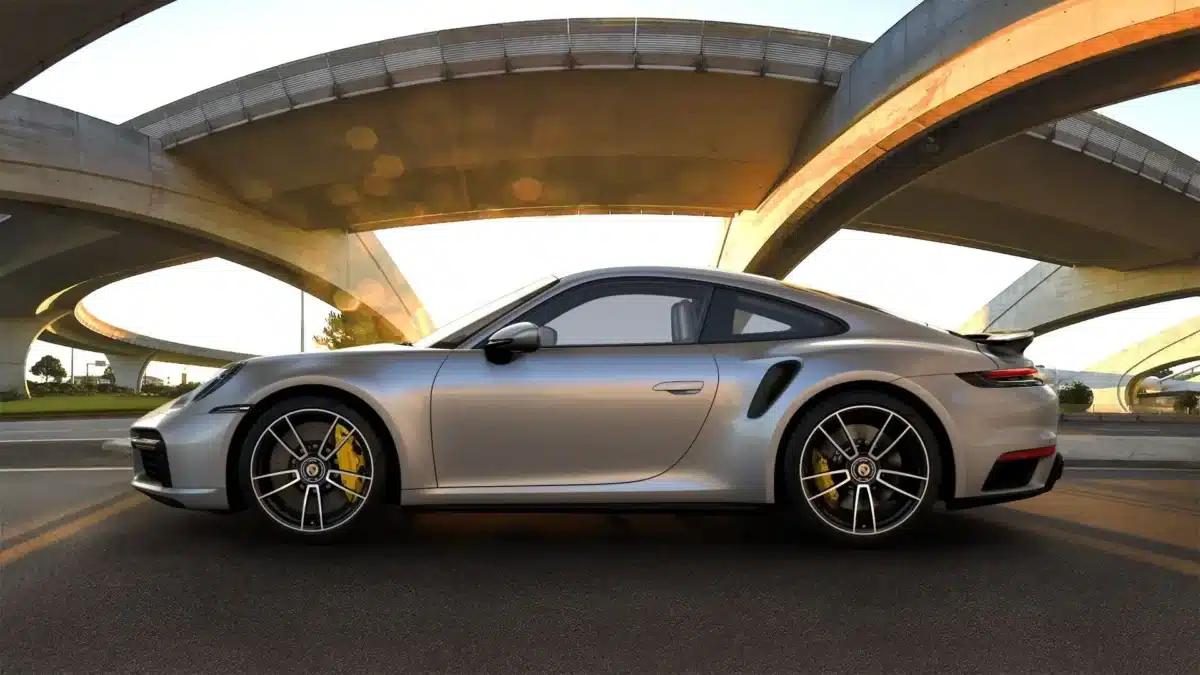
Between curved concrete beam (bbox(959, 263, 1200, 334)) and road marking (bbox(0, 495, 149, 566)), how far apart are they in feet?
159

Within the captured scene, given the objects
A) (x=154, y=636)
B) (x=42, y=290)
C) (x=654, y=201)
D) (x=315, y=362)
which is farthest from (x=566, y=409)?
(x=42, y=290)

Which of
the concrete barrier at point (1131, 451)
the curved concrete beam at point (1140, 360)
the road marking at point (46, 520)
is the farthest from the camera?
the curved concrete beam at point (1140, 360)

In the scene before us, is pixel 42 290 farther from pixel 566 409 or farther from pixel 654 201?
pixel 566 409

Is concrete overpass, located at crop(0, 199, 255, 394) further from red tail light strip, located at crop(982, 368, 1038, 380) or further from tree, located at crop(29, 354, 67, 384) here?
red tail light strip, located at crop(982, 368, 1038, 380)

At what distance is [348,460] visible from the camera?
449cm

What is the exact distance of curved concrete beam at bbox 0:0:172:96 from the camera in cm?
1552

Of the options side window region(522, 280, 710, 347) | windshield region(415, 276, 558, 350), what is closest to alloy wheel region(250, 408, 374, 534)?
windshield region(415, 276, 558, 350)

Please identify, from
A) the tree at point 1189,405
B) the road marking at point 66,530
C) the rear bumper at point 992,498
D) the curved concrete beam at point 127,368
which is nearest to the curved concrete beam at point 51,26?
the road marking at point 66,530

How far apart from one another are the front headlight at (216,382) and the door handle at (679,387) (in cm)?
217

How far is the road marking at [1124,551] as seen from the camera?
418 centimetres

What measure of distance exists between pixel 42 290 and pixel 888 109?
51776 mm

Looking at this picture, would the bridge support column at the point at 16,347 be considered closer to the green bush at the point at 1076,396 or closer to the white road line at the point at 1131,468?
the green bush at the point at 1076,396

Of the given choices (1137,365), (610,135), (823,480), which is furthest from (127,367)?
(823,480)

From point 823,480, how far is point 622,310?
1365 mm
